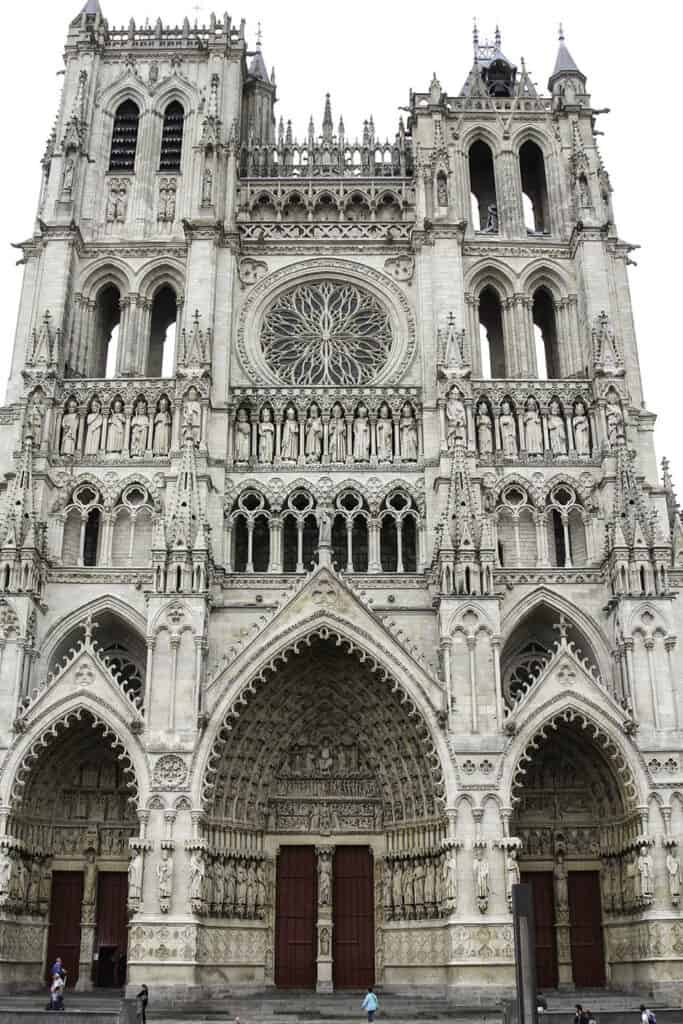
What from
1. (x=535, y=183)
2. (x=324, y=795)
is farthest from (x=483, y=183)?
(x=324, y=795)

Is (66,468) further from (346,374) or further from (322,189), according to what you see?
(322,189)

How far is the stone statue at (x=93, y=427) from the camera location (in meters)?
31.4

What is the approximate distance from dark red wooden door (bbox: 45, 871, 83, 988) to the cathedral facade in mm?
66

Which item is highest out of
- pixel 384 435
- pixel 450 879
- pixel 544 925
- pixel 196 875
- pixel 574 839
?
pixel 384 435

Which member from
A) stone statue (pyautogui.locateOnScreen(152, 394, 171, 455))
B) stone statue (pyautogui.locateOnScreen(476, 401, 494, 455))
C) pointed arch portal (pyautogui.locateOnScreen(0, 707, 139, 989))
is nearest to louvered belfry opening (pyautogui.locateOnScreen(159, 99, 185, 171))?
stone statue (pyautogui.locateOnScreen(152, 394, 171, 455))

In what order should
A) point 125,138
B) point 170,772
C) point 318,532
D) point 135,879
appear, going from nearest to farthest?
point 135,879 < point 170,772 < point 318,532 < point 125,138

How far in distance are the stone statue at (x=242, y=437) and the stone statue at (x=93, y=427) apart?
13.1ft

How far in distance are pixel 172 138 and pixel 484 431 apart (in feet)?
51.7

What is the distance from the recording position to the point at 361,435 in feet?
103

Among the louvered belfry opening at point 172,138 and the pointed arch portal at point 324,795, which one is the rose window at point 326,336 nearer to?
the louvered belfry opening at point 172,138

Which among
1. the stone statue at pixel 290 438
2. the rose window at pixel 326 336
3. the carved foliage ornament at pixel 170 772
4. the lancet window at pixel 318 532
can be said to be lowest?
the carved foliage ornament at pixel 170 772

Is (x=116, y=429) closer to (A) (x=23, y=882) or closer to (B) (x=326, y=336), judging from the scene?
(B) (x=326, y=336)

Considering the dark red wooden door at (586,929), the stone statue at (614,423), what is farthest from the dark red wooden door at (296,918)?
the stone statue at (614,423)

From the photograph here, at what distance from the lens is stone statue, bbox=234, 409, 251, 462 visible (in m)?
31.4
